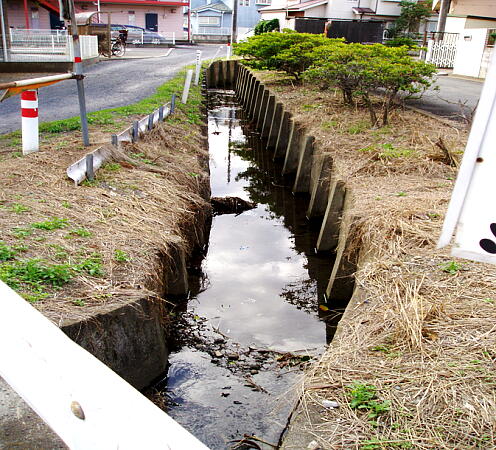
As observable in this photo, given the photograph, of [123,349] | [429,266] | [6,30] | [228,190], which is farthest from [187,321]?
[6,30]

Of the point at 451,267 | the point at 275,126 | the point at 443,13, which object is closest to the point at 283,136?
the point at 275,126

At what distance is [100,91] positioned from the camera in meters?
15.9

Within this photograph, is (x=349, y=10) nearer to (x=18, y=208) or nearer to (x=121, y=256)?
(x=18, y=208)

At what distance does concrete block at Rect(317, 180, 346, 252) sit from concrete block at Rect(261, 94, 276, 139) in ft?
24.4

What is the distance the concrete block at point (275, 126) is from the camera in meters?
13.5

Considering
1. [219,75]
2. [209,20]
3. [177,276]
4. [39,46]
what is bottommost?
[219,75]

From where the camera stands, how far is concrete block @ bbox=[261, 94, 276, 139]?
1463 centimetres

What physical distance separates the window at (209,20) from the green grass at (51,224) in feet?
194

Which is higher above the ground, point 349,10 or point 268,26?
point 349,10

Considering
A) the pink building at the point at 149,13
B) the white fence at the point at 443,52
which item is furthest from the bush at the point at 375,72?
the pink building at the point at 149,13

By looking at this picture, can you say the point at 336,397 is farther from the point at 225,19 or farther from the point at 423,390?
the point at 225,19

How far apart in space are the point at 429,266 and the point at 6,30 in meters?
23.6

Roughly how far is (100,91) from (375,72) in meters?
9.28

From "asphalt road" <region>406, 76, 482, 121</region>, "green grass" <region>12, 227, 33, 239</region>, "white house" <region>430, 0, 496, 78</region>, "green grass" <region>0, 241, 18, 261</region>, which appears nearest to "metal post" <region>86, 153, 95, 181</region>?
"green grass" <region>12, 227, 33, 239</region>
